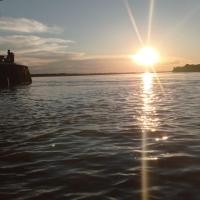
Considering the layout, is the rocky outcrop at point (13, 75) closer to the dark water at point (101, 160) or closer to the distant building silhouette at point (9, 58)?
the distant building silhouette at point (9, 58)

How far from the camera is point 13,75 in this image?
212ft

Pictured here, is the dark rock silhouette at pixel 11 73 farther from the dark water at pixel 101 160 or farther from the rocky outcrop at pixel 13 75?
the dark water at pixel 101 160

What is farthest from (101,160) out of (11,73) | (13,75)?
(13,75)

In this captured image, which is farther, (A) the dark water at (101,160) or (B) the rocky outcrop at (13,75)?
(B) the rocky outcrop at (13,75)

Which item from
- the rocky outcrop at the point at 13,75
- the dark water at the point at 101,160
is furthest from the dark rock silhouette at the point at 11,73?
the dark water at the point at 101,160

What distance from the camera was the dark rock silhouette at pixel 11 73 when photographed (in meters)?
58.0

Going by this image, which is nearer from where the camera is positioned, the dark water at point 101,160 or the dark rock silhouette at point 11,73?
the dark water at point 101,160

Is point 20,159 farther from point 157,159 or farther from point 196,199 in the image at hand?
point 196,199

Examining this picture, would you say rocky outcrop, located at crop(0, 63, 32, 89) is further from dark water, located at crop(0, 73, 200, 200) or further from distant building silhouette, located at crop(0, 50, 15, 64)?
dark water, located at crop(0, 73, 200, 200)

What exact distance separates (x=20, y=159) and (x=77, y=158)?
4.67 feet

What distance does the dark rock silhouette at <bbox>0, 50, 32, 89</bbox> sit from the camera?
5800cm

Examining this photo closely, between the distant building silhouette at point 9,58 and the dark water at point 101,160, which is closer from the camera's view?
the dark water at point 101,160

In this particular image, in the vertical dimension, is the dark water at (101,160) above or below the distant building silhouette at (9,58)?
below

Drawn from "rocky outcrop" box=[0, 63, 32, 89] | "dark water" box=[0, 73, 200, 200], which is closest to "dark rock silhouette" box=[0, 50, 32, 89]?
"rocky outcrop" box=[0, 63, 32, 89]
